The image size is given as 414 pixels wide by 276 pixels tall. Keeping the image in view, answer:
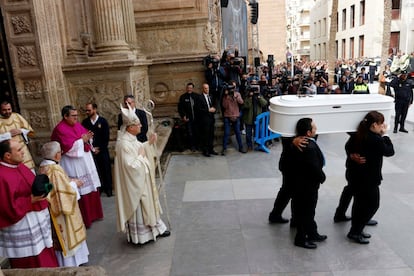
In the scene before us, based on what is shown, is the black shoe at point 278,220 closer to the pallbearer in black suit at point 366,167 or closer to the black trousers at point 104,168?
the pallbearer in black suit at point 366,167

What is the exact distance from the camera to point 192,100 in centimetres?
878

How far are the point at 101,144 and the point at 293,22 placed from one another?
76564 millimetres

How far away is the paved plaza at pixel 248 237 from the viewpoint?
4047mm

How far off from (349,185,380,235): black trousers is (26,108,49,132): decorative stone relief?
17.8ft

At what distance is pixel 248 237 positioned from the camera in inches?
186

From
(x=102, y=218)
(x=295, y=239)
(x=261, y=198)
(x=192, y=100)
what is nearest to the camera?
(x=295, y=239)

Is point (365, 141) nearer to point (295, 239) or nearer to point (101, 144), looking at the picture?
point (295, 239)

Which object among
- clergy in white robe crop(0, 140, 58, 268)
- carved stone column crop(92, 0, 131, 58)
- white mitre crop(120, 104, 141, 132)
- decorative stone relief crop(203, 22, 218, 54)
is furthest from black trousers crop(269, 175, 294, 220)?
decorative stone relief crop(203, 22, 218, 54)

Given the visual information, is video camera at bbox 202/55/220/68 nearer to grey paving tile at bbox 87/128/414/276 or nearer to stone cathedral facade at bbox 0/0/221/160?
stone cathedral facade at bbox 0/0/221/160

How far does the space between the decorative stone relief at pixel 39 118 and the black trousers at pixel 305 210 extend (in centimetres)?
478

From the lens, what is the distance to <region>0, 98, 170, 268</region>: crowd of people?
319 centimetres

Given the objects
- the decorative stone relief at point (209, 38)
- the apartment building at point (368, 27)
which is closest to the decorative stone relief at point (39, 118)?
the decorative stone relief at point (209, 38)

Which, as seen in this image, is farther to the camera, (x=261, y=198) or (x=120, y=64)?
(x=120, y=64)

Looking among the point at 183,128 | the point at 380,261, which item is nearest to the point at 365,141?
the point at 380,261
